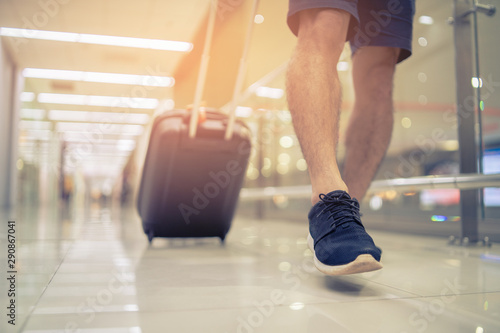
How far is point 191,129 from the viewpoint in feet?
5.31

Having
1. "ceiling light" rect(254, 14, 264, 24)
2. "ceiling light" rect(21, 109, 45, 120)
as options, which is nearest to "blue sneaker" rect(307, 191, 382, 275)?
"ceiling light" rect(254, 14, 264, 24)

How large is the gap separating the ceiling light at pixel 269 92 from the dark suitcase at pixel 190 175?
367cm

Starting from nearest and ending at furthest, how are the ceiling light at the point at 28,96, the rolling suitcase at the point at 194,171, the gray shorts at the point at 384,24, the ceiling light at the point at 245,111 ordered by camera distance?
the gray shorts at the point at 384,24 < the rolling suitcase at the point at 194,171 < the ceiling light at the point at 245,111 < the ceiling light at the point at 28,96

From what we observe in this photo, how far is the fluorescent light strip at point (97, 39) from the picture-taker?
7.38 m

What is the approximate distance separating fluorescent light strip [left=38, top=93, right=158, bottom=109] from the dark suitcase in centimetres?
1043

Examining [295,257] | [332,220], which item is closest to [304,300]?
[332,220]

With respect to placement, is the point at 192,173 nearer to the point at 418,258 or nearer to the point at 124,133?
the point at 418,258

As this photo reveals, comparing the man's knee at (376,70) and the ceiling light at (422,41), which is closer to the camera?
the man's knee at (376,70)

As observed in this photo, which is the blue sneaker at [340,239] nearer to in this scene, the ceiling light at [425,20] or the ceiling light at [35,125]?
the ceiling light at [425,20]

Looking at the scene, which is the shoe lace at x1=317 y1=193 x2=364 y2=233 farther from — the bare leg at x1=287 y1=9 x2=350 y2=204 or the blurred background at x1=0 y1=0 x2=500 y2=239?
the blurred background at x1=0 y1=0 x2=500 y2=239

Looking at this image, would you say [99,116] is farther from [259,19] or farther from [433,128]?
[433,128]

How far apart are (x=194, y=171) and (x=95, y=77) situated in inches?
350

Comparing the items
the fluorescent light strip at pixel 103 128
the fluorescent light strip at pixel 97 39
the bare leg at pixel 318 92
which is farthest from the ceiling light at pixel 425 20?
the fluorescent light strip at pixel 103 128

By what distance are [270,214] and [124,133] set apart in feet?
42.0
